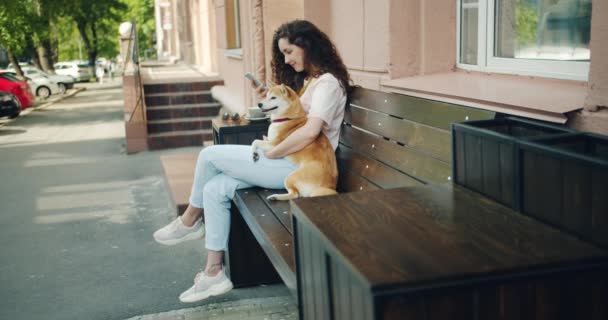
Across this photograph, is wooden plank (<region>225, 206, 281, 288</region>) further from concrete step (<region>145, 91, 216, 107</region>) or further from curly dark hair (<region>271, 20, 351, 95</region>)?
concrete step (<region>145, 91, 216, 107</region>)

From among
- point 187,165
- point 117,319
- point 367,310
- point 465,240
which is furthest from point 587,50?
point 187,165

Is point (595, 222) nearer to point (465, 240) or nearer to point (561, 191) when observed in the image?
point (561, 191)

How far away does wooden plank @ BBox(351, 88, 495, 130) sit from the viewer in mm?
3133

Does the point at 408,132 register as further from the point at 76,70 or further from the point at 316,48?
the point at 76,70

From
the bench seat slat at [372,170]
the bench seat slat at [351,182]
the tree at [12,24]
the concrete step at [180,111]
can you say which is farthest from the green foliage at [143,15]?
the bench seat slat at [351,182]

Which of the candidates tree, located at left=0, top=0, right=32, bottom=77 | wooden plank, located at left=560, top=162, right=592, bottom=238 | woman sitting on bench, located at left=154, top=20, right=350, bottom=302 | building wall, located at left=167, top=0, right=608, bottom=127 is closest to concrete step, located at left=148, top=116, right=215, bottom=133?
building wall, located at left=167, top=0, right=608, bottom=127

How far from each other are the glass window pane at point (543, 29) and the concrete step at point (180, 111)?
9.84 meters

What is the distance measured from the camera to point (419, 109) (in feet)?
11.8

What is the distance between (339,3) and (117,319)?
3278 mm

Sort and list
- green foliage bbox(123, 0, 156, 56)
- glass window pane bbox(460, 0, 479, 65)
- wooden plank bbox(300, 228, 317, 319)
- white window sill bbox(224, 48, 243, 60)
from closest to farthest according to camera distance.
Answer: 1. wooden plank bbox(300, 228, 317, 319)
2. glass window pane bbox(460, 0, 479, 65)
3. white window sill bbox(224, 48, 243, 60)
4. green foliage bbox(123, 0, 156, 56)

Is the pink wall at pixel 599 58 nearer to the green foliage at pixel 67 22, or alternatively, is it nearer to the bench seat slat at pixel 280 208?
the bench seat slat at pixel 280 208

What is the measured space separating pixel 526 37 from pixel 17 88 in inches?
857

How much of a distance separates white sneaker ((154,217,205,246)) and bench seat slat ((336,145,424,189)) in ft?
3.31

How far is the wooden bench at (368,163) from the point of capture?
328 centimetres
